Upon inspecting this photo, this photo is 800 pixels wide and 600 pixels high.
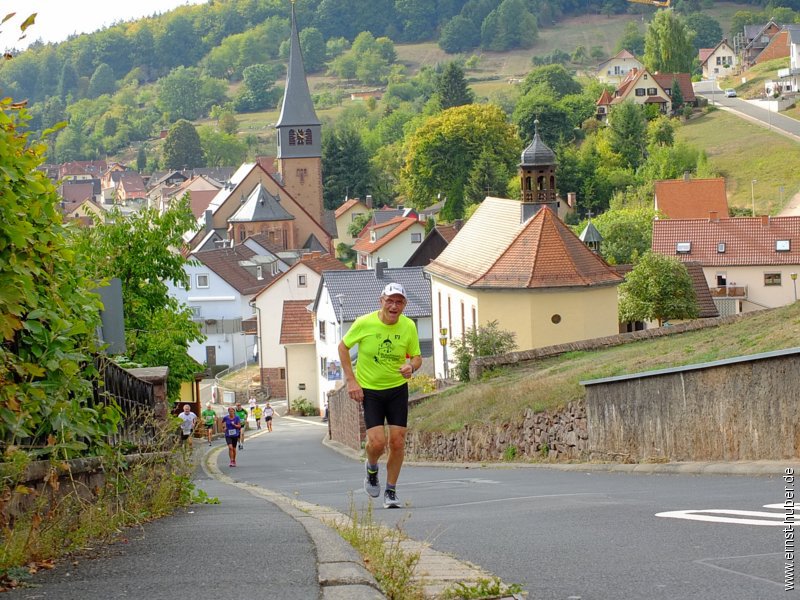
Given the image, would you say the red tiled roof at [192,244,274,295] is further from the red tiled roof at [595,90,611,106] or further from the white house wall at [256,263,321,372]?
the red tiled roof at [595,90,611,106]

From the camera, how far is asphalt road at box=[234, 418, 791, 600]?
6906mm

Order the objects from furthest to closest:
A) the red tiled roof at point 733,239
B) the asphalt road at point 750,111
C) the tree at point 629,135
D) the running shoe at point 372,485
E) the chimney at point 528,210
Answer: the asphalt road at point 750,111 < the tree at point 629,135 < the red tiled roof at point 733,239 < the chimney at point 528,210 < the running shoe at point 372,485

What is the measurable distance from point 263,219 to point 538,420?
9435cm

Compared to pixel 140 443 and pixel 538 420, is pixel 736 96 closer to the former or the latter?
pixel 538 420

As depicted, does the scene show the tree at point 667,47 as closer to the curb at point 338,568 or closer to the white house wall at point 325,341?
the white house wall at point 325,341

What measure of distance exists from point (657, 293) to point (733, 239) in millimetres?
20039

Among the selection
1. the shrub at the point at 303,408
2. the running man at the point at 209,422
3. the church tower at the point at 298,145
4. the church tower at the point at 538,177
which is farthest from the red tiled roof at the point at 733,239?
the church tower at the point at 298,145

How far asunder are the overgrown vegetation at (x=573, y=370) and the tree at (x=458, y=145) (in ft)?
268

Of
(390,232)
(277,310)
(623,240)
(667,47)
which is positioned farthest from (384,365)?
(667,47)

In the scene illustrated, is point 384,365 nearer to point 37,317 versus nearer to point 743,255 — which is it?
point 37,317

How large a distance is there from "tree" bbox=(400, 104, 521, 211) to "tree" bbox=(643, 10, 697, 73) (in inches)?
2146

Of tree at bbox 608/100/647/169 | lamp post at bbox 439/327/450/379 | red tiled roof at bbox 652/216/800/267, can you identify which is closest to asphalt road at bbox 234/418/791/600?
lamp post at bbox 439/327/450/379

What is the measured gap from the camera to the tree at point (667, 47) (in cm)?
16462

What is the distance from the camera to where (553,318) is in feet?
151
